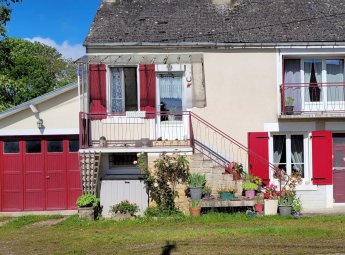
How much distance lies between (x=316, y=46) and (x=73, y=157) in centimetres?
867

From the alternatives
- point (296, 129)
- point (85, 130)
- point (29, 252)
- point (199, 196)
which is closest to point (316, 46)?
point (296, 129)

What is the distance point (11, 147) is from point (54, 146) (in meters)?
1.41

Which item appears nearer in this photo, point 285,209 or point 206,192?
point 285,209

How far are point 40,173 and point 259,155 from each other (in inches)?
282

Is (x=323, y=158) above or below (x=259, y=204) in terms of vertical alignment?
above

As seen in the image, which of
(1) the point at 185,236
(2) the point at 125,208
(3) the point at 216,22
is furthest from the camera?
(3) the point at 216,22

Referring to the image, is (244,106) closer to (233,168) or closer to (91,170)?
(233,168)

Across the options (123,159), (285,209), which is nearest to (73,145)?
(123,159)

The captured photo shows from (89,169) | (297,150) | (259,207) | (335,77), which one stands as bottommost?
(259,207)

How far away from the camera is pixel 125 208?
13.7 metres

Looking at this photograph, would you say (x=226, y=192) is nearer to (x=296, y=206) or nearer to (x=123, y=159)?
(x=296, y=206)

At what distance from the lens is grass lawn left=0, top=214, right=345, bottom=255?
30.9 ft

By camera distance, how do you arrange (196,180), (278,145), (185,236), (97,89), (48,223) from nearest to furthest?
(185,236)
(196,180)
(48,223)
(97,89)
(278,145)

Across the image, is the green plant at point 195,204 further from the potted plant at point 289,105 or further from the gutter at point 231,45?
the gutter at point 231,45
